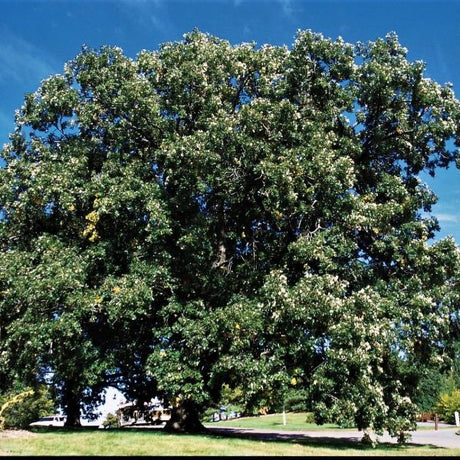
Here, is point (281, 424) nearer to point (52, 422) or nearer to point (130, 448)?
point (52, 422)

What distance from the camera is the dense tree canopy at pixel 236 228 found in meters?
16.2

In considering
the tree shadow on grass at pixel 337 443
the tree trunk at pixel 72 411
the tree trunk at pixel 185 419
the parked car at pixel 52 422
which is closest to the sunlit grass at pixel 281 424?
the tree shadow on grass at pixel 337 443

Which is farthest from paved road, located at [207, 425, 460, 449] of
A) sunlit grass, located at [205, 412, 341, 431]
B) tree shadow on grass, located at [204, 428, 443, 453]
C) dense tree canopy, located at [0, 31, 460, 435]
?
sunlit grass, located at [205, 412, 341, 431]

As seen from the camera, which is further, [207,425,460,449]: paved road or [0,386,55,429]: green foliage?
[207,425,460,449]: paved road

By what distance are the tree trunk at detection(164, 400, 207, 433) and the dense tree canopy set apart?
109 inches

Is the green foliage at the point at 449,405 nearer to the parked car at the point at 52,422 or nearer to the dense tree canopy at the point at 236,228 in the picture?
the dense tree canopy at the point at 236,228

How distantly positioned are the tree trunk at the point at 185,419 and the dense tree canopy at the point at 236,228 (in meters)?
2.78

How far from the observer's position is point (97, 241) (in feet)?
63.2

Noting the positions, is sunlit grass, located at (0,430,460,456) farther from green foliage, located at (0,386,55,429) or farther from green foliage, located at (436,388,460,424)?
green foliage, located at (436,388,460,424)

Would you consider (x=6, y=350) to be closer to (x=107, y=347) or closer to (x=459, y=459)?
(x=107, y=347)

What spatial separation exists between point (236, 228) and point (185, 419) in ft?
30.2

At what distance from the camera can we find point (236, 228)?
20281 mm

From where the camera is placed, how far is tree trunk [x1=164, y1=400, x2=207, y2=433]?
21.8 meters

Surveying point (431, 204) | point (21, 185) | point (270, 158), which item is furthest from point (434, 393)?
point (21, 185)
